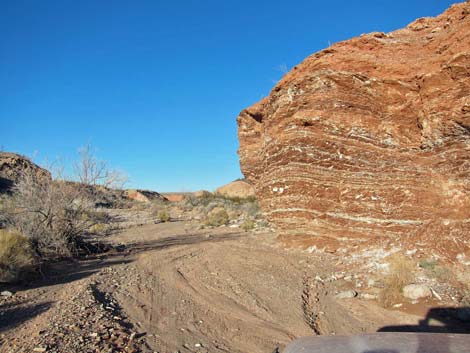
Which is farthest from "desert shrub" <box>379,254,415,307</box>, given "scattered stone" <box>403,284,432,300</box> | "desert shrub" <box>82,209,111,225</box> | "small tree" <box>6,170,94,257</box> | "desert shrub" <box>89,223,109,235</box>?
"desert shrub" <box>89,223,109,235</box>

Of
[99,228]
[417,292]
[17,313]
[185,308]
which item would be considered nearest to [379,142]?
[417,292]

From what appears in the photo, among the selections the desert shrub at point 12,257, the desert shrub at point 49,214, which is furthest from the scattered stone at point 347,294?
the desert shrub at point 49,214

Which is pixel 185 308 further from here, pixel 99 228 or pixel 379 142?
pixel 99 228

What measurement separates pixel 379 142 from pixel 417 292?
451 centimetres

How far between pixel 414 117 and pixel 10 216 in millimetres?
11973

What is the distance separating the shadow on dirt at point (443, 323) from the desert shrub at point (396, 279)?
0.66 meters

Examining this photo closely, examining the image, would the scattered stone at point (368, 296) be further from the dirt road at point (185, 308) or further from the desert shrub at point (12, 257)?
the desert shrub at point (12, 257)

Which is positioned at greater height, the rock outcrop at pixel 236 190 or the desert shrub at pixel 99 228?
the rock outcrop at pixel 236 190

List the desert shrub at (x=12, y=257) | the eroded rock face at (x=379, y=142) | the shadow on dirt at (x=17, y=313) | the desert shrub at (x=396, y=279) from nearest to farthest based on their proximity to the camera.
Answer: the shadow on dirt at (x=17, y=313) → the desert shrub at (x=396, y=279) → the desert shrub at (x=12, y=257) → the eroded rock face at (x=379, y=142)

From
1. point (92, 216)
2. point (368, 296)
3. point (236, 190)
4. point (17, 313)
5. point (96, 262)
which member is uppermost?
point (236, 190)

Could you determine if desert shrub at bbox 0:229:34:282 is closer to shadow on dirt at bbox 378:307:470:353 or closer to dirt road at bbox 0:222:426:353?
dirt road at bbox 0:222:426:353

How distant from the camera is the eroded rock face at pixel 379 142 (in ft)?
26.9

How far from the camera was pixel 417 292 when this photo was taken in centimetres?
636

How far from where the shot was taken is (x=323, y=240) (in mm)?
10156
